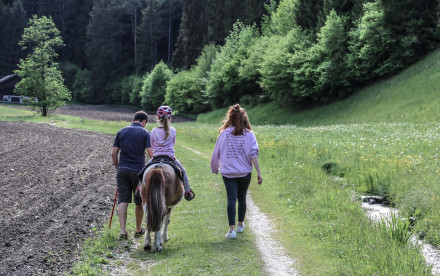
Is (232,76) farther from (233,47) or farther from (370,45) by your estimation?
(370,45)

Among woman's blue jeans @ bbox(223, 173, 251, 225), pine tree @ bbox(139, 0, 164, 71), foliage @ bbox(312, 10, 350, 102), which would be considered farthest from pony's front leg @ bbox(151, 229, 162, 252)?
pine tree @ bbox(139, 0, 164, 71)

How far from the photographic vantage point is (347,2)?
44.8m

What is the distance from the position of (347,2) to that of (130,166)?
43.3m

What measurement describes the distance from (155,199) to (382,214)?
18.2 feet

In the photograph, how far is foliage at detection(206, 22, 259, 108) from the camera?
190 ft

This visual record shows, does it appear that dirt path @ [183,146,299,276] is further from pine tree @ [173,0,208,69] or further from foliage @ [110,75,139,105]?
foliage @ [110,75,139,105]

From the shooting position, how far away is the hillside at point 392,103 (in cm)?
2989

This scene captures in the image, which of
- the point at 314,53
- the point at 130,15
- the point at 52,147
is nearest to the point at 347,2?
the point at 314,53

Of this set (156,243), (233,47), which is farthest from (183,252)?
(233,47)

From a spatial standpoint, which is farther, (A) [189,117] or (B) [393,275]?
(A) [189,117]

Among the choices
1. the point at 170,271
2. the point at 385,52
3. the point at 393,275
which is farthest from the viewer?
the point at 385,52

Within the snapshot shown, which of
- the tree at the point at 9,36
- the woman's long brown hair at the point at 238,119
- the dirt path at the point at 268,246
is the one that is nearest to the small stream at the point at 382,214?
the dirt path at the point at 268,246

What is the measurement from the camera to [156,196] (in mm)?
7176

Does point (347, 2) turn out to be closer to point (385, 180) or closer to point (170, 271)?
point (385, 180)
